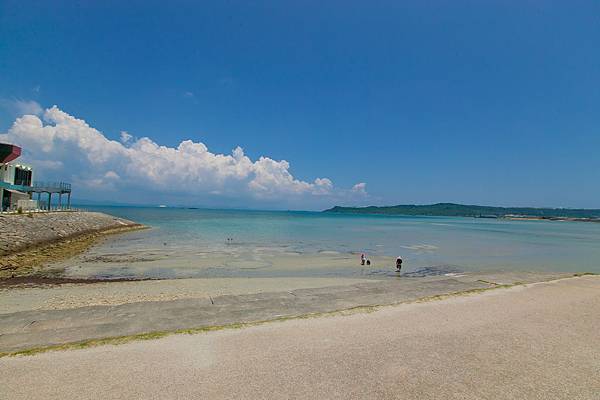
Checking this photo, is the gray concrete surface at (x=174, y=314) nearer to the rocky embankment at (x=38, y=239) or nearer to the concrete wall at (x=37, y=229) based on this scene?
the rocky embankment at (x=38, y=239)

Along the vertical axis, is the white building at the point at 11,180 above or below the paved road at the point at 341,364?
above

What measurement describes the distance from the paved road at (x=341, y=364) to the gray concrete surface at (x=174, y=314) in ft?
2.51

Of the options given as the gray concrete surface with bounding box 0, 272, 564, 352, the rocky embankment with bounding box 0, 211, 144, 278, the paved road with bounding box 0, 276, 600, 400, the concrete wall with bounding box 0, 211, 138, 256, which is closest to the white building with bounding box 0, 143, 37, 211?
the concrete wall with bounding box 0, 211, 138, 256

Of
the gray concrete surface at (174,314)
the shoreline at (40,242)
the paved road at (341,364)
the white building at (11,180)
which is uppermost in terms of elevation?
the white building at (11,180)

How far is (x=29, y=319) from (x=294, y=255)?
20015 mm

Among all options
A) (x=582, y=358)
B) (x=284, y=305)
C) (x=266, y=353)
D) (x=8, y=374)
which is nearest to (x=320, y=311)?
(x=284, y=305)

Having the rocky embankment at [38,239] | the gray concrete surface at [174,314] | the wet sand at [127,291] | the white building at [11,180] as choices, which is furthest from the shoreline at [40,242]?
the gray concrete surface at [174,314]

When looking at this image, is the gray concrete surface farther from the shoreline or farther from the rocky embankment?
the rocky embankment

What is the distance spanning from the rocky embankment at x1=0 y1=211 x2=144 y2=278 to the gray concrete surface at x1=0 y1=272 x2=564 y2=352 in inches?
508

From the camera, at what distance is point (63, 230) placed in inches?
1281

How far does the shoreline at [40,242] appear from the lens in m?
17.4

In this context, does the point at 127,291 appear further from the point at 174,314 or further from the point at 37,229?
the point at 37,229

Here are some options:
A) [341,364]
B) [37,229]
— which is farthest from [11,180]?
[341,364]

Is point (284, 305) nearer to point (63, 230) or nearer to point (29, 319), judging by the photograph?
point (29, 319)
